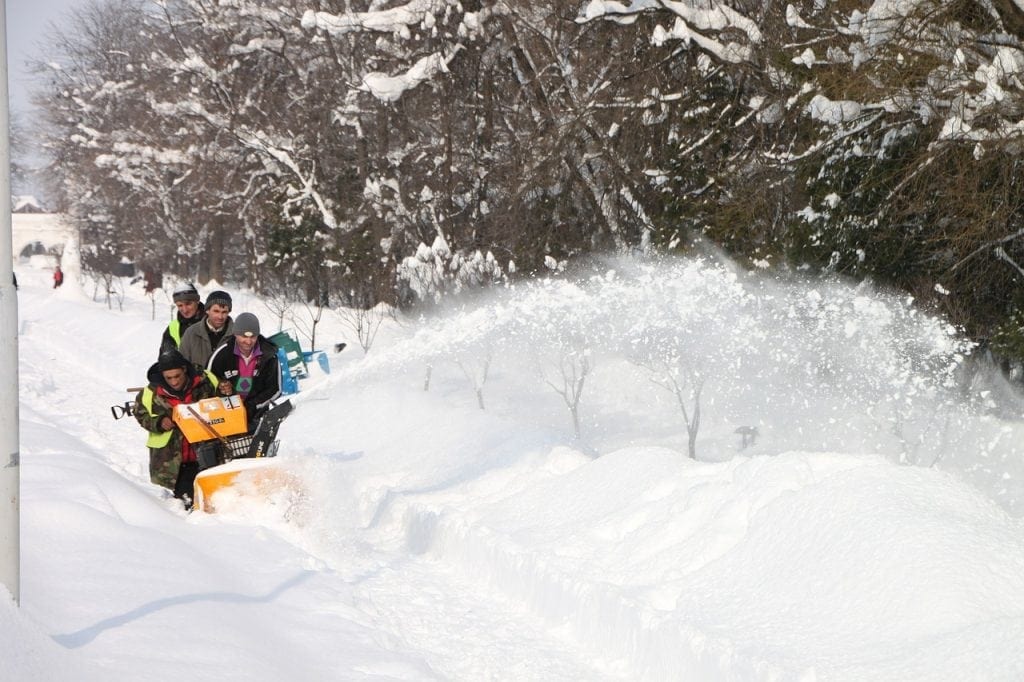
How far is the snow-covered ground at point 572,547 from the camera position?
4.17 metres

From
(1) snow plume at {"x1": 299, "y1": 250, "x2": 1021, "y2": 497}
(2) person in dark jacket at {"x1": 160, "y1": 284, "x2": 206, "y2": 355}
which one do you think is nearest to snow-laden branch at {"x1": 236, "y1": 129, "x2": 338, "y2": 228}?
(1) snow plume at {"x1": 299, "y1": 250, "x2": 1021, "y2": 497}

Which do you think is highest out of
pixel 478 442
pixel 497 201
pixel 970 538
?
pixel 497 201

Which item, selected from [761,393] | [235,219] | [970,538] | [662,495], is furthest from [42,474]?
[235,219]

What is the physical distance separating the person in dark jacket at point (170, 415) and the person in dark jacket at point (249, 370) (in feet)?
0.68

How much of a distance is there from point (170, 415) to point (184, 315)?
1.01 meters

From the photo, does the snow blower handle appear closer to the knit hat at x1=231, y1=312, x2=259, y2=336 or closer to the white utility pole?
the knit hat at x1=231, y1=312, x2=259, y2=336

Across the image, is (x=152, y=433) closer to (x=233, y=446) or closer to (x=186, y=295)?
(x=233, y=446)

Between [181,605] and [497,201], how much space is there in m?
13.9

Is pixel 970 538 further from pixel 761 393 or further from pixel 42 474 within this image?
pixel 761 393

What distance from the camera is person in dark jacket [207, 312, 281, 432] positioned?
25.6 feet

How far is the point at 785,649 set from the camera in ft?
14.4

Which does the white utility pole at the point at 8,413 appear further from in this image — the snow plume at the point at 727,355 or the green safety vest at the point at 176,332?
the snow plume at the point at 727,355

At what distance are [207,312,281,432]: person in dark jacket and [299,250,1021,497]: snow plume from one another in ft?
7.03

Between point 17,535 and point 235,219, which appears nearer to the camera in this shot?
point 17,535
